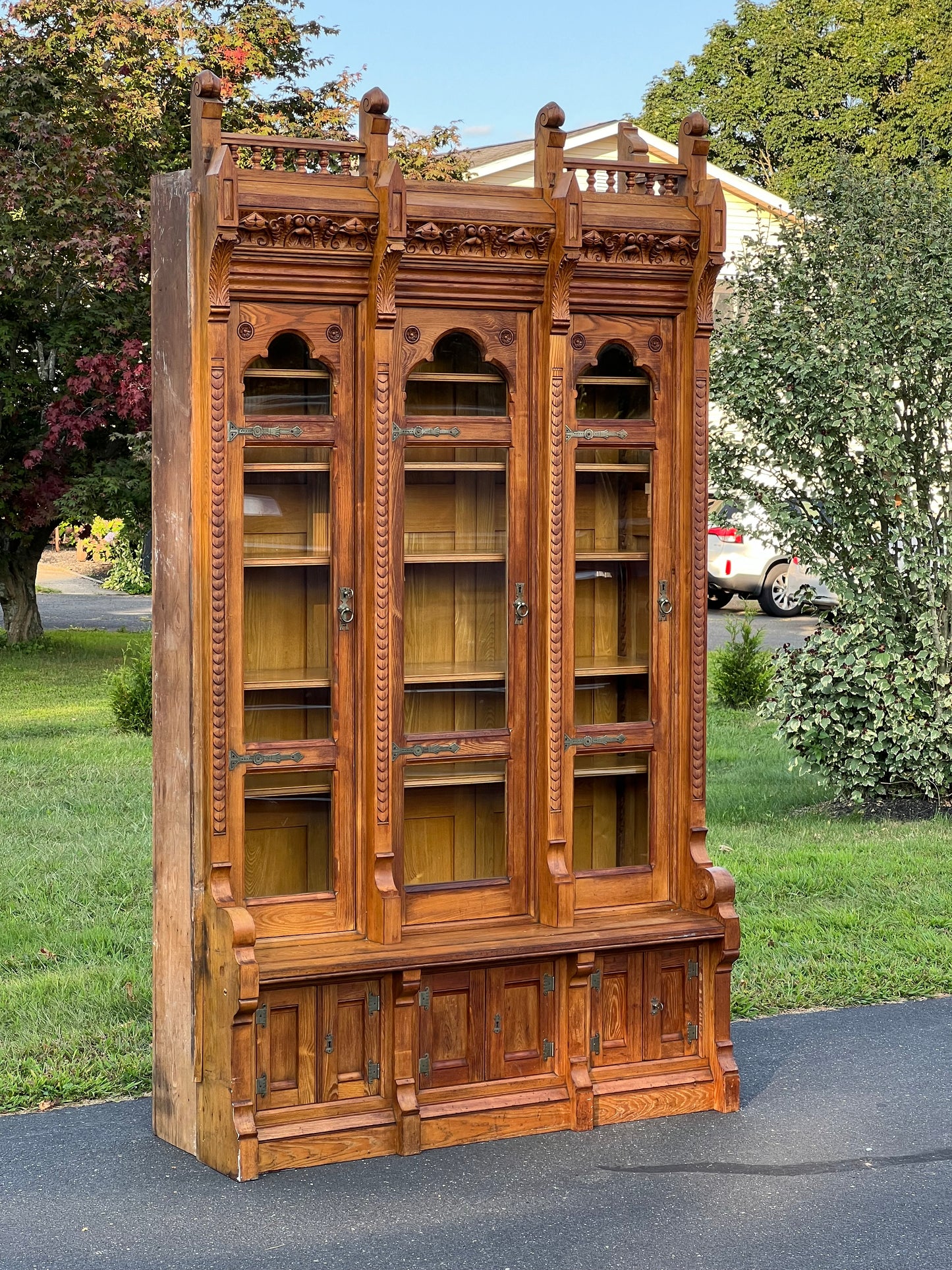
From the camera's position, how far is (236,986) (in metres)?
4.58

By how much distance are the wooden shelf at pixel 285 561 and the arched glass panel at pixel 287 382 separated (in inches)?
17.3

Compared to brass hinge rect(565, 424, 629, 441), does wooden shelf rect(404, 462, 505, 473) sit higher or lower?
lower

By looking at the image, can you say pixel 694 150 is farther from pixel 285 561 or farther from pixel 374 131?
pixel 285 561

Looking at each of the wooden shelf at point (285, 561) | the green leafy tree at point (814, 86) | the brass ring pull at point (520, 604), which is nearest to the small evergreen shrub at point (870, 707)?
the brass ring pull at point (520, 604)

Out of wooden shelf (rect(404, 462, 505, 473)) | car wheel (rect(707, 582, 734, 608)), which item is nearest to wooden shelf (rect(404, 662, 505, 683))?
wooden shelf (rect(404, 462, 505, 473))

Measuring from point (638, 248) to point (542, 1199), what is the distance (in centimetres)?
288

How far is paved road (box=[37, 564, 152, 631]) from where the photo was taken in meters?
20.7

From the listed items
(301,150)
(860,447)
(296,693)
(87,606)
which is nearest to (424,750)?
(296,693)

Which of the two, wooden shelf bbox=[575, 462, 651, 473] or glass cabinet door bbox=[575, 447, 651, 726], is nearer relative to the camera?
wooden shelf bbox=[575, 462, 651, 473]

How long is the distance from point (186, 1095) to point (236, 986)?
512mm

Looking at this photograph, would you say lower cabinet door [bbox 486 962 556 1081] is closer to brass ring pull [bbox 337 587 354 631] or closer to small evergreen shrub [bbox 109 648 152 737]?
brass ring pull [bbox 337 587 354 631]

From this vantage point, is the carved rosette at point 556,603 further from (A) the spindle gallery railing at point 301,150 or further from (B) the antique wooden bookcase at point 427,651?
(A) the spindle gallery railing at point 301,150

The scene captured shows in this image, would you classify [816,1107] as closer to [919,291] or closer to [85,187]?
[919,291]

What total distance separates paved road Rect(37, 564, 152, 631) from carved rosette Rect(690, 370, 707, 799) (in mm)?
13832
